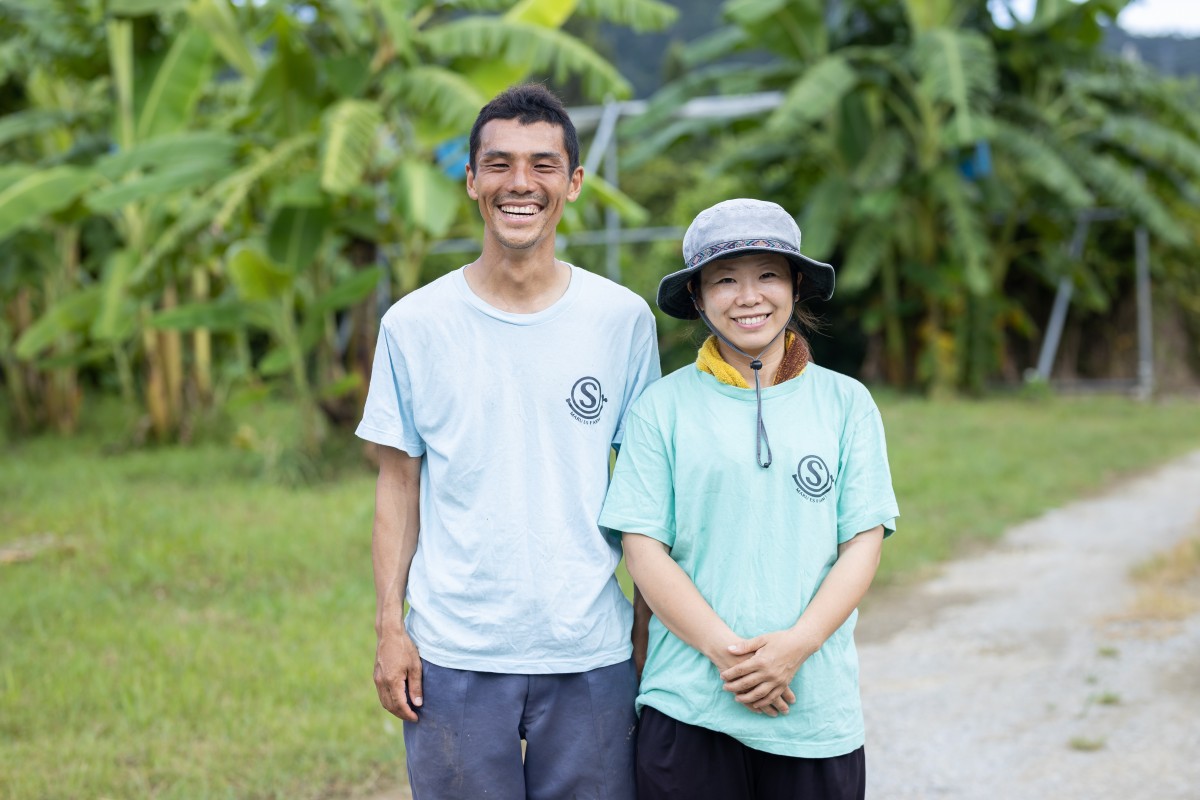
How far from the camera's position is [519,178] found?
7.23ft

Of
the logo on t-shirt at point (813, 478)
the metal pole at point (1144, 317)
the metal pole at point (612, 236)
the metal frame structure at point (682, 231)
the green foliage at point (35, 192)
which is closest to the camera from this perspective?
the logo on t-shirt at point (813, 478)

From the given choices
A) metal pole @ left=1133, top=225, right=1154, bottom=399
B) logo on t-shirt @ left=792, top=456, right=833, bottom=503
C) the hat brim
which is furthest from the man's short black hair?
metal pole @ left=1133, top=225, right=1154, bottom=399

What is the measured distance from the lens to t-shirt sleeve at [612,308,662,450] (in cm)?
231

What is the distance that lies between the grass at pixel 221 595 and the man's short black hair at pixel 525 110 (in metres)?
2.22

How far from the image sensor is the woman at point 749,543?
84.3 inches

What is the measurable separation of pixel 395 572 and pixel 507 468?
0.30 metres

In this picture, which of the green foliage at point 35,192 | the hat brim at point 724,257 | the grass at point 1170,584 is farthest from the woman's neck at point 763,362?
the green foliage at point 35,192

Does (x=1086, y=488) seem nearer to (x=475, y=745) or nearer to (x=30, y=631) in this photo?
(x=30, y=631)

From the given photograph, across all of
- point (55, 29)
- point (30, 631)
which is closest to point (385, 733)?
point (30, 631)

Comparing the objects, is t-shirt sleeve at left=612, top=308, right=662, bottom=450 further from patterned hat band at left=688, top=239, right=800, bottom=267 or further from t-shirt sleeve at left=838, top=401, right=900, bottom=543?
t-shirt sleeve at left=838, top=401, right=900, bottom=543

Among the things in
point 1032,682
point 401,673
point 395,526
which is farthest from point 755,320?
point 1032,682

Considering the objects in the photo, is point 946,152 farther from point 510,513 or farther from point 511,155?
point 510,513

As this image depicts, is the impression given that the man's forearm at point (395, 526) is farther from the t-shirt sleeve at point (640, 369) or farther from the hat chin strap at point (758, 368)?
the hat chin strap at point (758, 368)

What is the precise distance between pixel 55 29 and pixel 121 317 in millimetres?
2411
